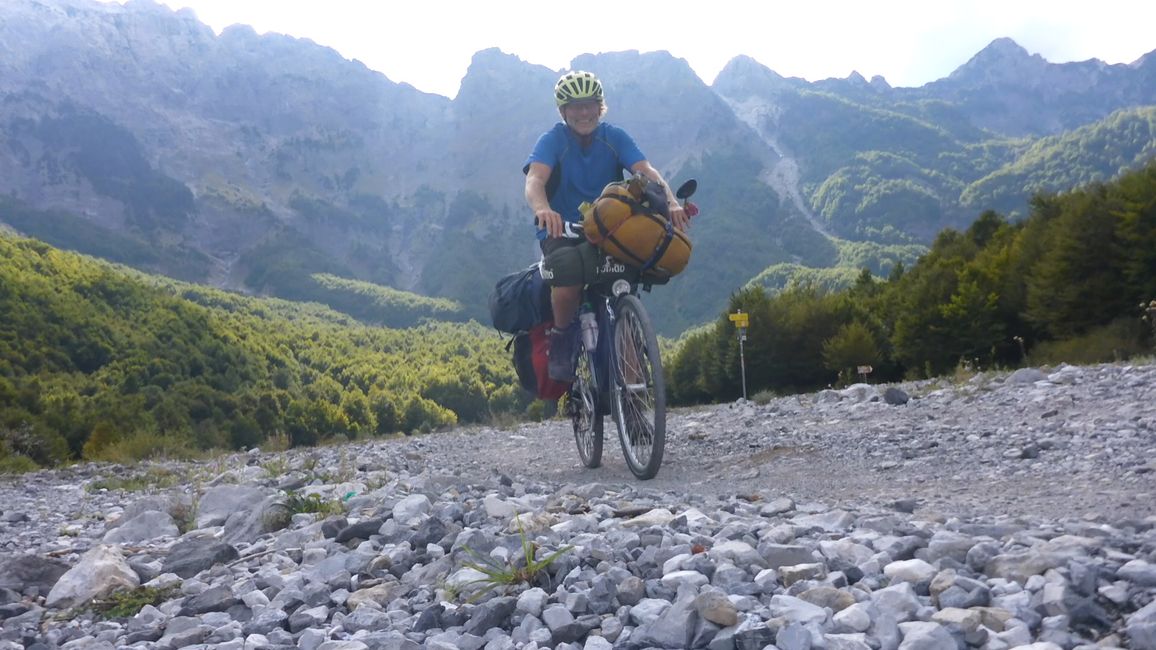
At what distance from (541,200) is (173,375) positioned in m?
69.3

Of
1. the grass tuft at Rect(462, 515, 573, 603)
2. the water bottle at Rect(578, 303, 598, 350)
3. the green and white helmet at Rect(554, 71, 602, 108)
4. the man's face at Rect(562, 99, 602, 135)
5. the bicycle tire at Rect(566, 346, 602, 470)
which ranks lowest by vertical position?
the grass tuft at Rect(462, 515, 573, 603)

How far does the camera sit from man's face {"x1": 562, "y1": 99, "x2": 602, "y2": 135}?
543 centimetres

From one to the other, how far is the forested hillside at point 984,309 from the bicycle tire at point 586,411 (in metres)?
9.68

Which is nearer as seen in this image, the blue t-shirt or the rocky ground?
the rocky ground

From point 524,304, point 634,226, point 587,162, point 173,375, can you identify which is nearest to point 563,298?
point 524,304

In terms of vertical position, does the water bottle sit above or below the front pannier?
below

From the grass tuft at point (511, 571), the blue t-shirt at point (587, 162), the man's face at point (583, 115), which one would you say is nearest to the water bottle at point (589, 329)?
the blue t-shirt at point (587, 162)

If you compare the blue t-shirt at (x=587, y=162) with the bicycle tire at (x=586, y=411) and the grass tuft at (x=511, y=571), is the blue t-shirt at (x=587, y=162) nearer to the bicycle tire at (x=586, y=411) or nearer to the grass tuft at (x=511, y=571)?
the bicycle tire at (x=586, y=411)

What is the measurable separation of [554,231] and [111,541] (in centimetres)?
276

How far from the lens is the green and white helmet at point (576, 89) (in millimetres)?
5398

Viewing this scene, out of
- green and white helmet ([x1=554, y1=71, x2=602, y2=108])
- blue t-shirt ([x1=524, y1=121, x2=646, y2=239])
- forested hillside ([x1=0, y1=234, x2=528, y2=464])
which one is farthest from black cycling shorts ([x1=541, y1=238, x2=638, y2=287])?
forested hillside ([x1=0, y1=234, x2=528, y2=464])

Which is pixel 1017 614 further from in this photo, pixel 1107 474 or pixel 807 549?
pixel 1107 474

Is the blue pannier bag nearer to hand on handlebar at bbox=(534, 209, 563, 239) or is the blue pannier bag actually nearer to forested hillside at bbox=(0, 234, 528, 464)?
hand on handlebar at bbox=(534, 209, 563, 239)

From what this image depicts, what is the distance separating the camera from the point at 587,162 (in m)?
5.59
